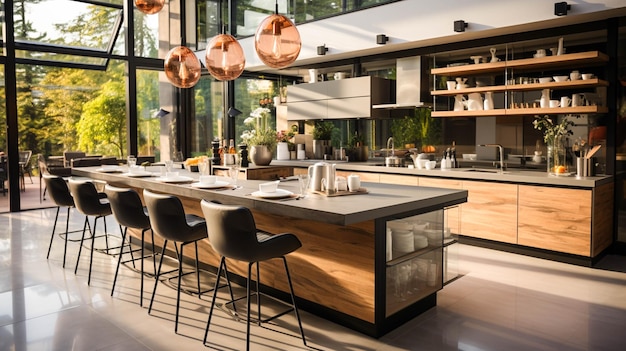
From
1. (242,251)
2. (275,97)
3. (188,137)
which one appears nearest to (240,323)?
(242,251)

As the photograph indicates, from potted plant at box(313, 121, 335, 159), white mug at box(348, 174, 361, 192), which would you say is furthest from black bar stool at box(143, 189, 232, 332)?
potted plant at box(313, 121, 335, 159)

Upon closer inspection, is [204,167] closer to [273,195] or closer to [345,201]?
[273,195]

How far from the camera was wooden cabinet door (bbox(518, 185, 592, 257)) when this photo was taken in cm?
461

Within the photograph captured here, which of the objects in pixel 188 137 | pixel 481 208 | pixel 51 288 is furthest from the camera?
pixel 188 137

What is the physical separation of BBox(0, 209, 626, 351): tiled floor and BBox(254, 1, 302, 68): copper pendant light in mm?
1832

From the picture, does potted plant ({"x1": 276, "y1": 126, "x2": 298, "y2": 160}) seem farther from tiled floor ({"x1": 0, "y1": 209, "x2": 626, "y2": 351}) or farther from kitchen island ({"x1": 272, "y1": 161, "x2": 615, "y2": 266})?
tiled floor ({"x1": 0, "y1": 209, "x2": 626, "y2": 351})

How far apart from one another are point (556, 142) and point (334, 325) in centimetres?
337

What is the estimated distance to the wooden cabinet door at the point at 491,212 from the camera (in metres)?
5.08

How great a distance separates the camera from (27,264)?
4.79 m

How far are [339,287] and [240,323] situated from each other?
0.71m

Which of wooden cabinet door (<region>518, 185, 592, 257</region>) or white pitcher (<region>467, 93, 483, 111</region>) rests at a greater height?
white pitcher (<region>467, 93, 483, 111</region>)

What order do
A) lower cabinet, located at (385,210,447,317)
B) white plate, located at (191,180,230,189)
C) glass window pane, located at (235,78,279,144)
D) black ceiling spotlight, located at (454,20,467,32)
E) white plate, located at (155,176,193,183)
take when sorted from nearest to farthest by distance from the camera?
lower cabinet, located at (385,210,447,317) → white plate, located at (191,180,230,189) → white plate, located at (155,176,193,183) → black ceiling spotlight, located at (454,20,467,32) → glass window pane, located at (235,78,279,144)

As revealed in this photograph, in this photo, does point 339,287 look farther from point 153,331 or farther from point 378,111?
point 378,111

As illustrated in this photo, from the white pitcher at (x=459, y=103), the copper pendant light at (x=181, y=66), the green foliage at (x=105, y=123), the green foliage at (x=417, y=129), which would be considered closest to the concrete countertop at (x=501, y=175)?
the green foliage at (x=417, y=129)
